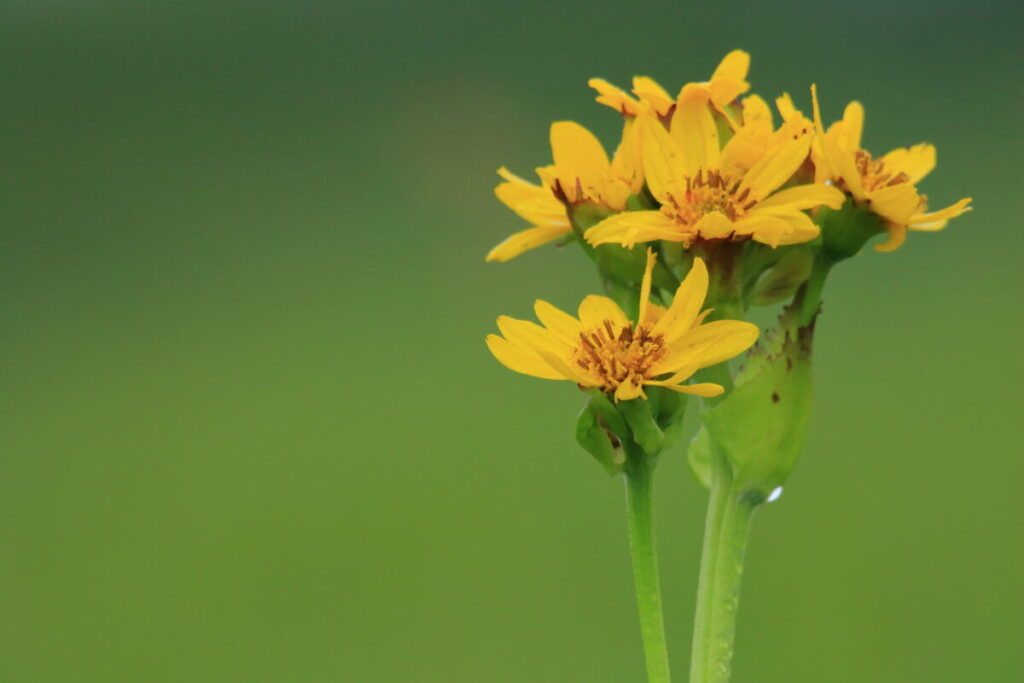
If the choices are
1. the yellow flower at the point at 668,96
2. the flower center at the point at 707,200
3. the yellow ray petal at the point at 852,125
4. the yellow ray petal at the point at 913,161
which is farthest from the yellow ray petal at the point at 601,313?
the yellow ray petal at the point at 913,161

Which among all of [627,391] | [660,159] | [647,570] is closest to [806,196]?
[660,159]

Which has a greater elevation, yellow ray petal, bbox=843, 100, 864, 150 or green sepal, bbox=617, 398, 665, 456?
yellow ray petal, bbox=843, 100, 864, 150

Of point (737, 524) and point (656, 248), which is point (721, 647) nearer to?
point (737, 524)

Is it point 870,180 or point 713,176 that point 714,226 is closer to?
point 713,176

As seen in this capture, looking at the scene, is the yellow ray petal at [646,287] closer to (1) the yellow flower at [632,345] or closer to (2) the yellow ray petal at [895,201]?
(1) the yellow flower at [632,345]

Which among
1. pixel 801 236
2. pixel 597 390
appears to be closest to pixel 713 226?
pixel 801 236

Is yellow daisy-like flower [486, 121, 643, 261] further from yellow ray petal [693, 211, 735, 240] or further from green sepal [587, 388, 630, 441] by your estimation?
green sepal [587, 388, 630, 441]

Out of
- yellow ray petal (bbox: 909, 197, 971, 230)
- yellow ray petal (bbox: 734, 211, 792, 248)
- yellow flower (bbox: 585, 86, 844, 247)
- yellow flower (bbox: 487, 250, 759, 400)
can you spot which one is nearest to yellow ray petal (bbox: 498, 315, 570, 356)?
yellow flower (bbox: 487, 250, 759, 400)
